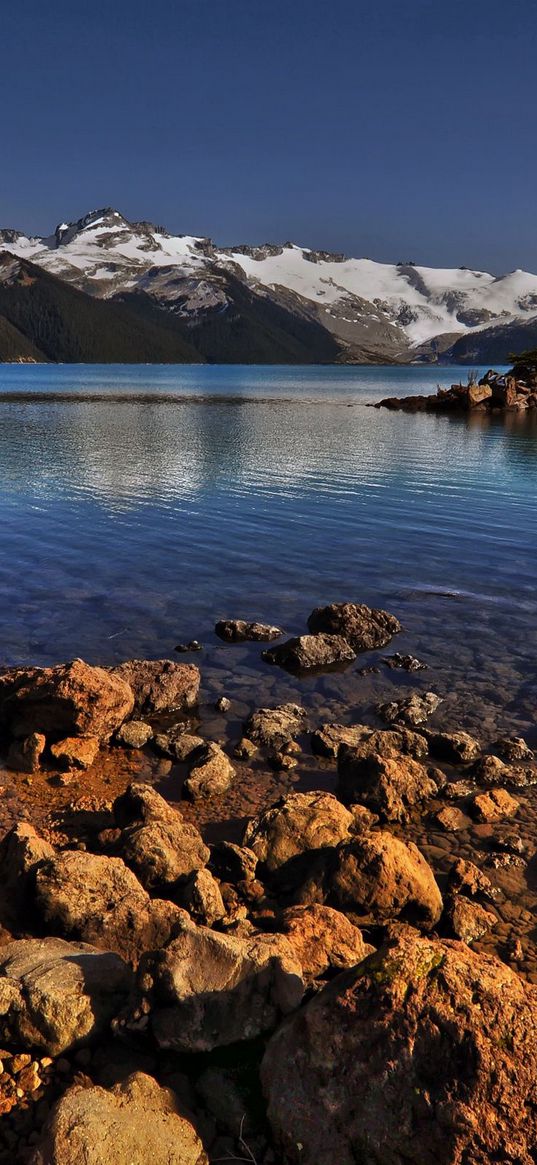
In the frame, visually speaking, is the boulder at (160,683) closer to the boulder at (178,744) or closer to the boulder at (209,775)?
the boulder at (178,744)

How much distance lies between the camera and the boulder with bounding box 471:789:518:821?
40.7 ft

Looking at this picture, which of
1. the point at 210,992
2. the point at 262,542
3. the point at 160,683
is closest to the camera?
the point at 210,992

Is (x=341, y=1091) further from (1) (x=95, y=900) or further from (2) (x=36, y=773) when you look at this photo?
(2) (x=36, y=773)

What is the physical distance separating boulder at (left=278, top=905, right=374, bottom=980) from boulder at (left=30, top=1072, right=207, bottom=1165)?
2070 millimetres

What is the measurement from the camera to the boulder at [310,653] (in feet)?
62.2

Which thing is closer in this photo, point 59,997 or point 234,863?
point 59,997

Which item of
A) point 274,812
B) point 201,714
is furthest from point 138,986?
point 201,714

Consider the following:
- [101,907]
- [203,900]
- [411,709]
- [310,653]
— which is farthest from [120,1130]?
[310,653]

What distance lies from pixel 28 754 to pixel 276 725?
17.1ft

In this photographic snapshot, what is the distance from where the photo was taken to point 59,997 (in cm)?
695

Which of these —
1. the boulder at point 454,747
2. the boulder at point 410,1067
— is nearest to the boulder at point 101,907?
the boulder at point 410,1067

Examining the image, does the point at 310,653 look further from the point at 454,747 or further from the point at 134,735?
the point at 134,735

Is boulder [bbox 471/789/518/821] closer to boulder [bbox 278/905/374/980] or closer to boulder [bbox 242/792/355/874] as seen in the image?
boulder [bbox 242/792/355/874]

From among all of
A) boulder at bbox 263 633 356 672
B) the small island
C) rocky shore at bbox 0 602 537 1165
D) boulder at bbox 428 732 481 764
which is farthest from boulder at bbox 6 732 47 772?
the small island
